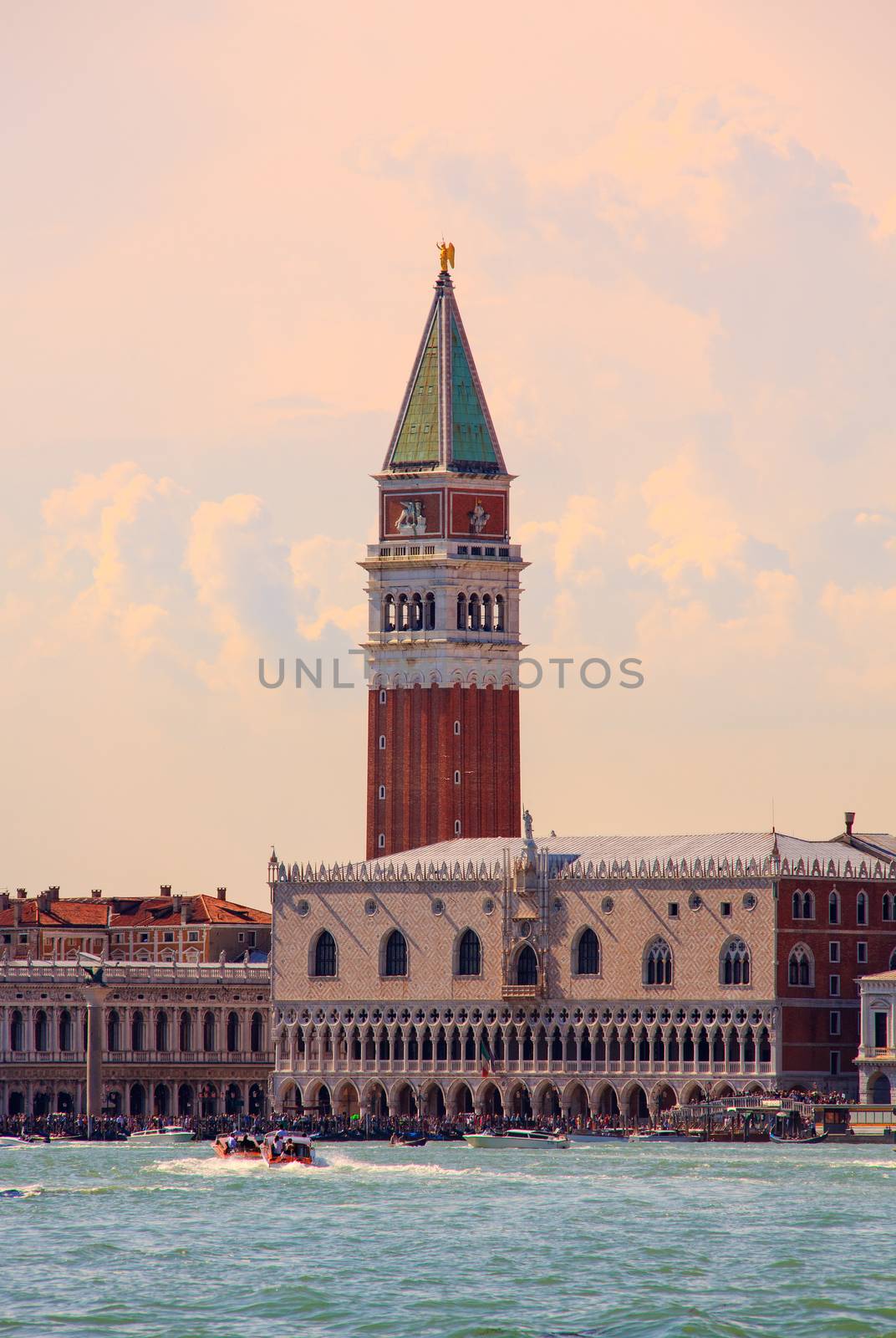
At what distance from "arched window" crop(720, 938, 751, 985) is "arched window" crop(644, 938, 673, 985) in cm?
293

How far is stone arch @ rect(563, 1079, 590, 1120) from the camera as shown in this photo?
179750 mm

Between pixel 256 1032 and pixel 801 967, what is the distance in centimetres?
3647

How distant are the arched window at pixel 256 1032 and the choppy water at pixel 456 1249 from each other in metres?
47.3

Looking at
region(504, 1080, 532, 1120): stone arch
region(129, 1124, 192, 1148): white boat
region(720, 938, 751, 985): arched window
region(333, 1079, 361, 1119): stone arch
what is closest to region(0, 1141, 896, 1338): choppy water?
region(129, 1124, 192, 1148): white boat

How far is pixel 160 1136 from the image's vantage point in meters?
167

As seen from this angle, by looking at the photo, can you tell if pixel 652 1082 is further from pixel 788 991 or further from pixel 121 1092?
pixel 121 1092

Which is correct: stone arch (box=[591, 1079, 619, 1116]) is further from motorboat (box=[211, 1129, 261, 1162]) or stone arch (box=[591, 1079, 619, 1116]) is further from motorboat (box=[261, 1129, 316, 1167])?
motorboat (box=[261, 1129, 316, 1167])

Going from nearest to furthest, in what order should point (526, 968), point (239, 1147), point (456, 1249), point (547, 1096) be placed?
point (456, 1249)
point (239, 1147)
point (547, 1096)
point (526, 968)

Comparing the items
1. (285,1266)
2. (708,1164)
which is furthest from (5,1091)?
(285,1266)

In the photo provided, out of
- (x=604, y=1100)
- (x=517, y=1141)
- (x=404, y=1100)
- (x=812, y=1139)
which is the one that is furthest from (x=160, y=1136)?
(x=812, y=1139)

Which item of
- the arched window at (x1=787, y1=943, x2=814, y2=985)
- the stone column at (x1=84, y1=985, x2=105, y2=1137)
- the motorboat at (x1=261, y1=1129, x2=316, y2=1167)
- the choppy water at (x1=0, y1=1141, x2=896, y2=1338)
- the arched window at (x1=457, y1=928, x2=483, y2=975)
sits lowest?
the choppy water at (x1=0, y1=1141, x2=896, y2=1338)

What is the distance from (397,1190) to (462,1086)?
49.8 m

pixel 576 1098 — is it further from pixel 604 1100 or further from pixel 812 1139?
pixel 812 1139

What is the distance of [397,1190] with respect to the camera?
133875mm
